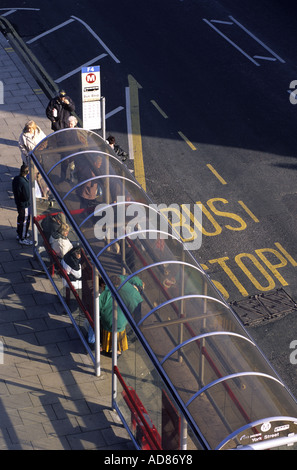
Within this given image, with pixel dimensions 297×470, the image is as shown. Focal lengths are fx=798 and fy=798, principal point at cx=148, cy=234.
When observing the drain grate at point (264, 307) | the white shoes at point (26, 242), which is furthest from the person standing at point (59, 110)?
A: the drain grate at point (264, 307)

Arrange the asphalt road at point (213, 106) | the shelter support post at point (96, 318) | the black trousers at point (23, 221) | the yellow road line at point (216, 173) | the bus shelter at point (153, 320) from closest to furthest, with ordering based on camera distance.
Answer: the bus shelter at point (153, 320) < the shelter support post at point (96, 318) < the black trousers at point (23, 221) < the asphalt road at point (213, 106) < the yellow road line at point (216, 173)

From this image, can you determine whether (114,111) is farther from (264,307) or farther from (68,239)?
(264,307)

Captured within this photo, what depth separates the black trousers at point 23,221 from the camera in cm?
1407

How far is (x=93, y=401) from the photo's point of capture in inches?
449

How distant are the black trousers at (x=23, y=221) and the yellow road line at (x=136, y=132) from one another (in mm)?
3270

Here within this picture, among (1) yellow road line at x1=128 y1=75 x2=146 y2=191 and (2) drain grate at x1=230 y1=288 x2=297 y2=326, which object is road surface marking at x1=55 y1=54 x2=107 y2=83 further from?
(2) drain grate at x1=230 y1=288 x2=297 y2=326

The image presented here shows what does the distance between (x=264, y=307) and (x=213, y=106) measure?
7597 mm

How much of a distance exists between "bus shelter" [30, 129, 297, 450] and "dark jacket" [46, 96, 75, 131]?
3.56 metres

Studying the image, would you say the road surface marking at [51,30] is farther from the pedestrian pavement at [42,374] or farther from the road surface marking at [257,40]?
the pedestrian pavement at [42,374]

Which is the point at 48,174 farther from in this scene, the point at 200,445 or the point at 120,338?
the point at 200,445

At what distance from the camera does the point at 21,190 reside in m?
13.9

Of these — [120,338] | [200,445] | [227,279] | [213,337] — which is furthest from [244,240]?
[200,445]

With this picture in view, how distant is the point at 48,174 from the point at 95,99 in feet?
11.3

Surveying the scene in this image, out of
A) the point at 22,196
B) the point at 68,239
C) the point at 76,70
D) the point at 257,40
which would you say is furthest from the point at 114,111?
the point at 68,239
